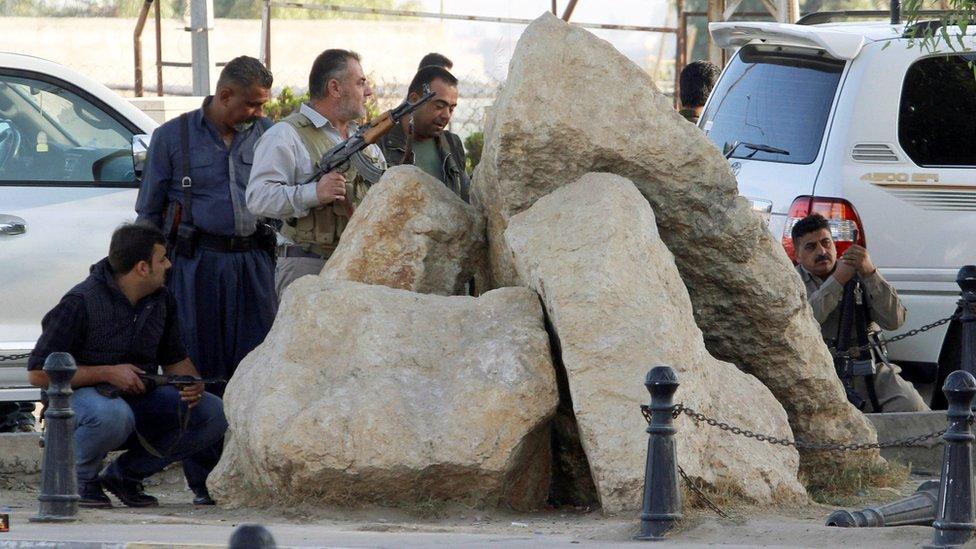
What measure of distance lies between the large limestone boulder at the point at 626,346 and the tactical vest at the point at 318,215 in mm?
1092

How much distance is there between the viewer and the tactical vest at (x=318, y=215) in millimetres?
6895

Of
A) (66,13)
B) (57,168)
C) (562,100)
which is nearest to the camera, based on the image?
(562,100)

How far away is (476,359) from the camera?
5.77 meters

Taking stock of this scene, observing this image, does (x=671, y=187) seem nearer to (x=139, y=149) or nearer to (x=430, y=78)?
(x=430, y=78)

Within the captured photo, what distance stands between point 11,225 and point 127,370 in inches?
76.6

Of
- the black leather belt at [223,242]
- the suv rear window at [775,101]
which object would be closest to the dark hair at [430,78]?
the black leather belt at [223,242]

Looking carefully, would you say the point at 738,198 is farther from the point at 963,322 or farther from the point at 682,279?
the point at 963,322

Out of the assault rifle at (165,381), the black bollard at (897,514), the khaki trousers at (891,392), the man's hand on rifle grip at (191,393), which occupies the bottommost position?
the khaki trousers at (891,392)

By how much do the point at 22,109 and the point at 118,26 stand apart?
17578 millimetres

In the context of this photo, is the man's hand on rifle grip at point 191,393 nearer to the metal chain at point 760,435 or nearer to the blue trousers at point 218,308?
the blue trousers at point 218,308

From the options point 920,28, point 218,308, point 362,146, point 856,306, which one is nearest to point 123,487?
point 218,308

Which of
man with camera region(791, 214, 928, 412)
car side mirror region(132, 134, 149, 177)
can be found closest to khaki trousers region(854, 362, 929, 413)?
man with camera region(791, 214, 928, 412)

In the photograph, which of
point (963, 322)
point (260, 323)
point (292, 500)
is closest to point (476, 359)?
point (292, 500)

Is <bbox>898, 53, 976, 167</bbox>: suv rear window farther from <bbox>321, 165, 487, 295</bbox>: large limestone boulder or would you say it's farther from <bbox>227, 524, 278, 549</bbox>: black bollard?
<bbox>227, 524, 278, 549</bbox>: black bollard
